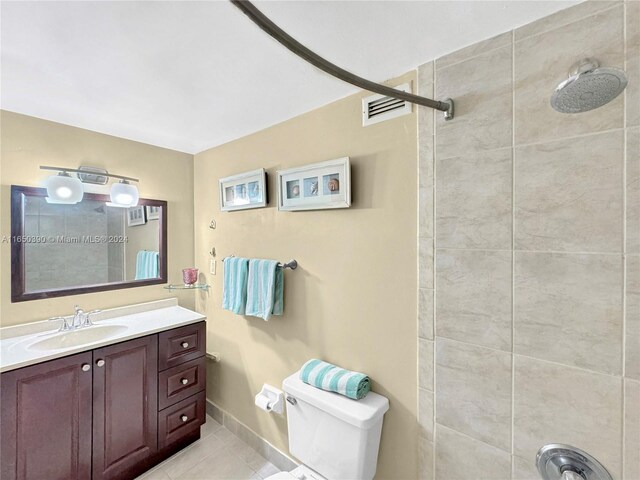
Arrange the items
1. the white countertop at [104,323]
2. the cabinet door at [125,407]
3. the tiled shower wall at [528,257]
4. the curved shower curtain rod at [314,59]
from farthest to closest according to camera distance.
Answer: the cabinet door at [125,407] → the white countertop at [104,323] → the tiled shower wall at [528,257] → the curved shower curtain rod at [314,59]

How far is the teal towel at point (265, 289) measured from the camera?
155 cm

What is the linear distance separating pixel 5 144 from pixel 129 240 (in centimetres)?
79

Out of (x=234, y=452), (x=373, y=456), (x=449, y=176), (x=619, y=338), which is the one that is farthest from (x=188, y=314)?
(x=619, y=338)

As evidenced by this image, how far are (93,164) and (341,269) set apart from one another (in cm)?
178

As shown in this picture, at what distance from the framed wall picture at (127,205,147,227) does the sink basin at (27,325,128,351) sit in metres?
0.72

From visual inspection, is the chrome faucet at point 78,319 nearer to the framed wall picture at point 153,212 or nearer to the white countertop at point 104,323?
the white countertop at point 104,323

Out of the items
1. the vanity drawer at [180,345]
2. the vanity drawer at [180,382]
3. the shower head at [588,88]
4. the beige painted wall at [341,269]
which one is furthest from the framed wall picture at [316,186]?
the vanity drawer at [180,382]

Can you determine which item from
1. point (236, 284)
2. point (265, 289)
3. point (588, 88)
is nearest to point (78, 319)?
point (236, 284)

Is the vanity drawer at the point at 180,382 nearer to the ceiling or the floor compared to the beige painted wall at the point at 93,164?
nearer to the floor

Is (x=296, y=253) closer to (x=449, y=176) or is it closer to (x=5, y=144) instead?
(x=449, y=176)

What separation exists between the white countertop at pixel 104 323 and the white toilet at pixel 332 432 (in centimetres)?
94

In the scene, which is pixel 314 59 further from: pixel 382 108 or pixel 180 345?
pixel 180 345

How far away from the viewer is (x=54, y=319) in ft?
5.14

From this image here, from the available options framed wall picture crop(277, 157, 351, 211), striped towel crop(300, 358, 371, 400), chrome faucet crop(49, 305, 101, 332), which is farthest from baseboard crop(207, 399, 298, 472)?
framed wall picture crop(277, 157, 351, 211)
